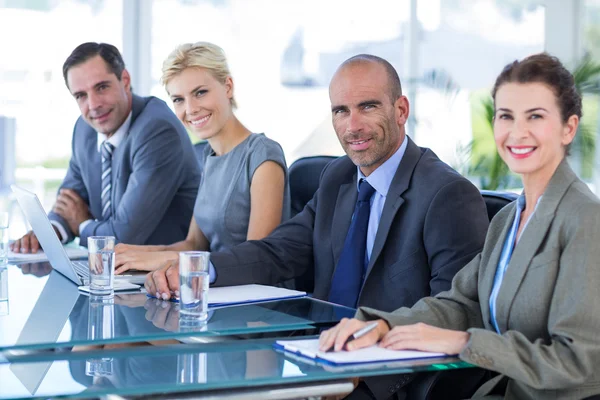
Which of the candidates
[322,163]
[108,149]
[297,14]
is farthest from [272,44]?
[322,163]

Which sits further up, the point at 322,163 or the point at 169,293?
the point at 322,163

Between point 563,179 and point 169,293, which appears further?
point 169,293

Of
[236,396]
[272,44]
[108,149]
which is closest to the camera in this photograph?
[236,396]

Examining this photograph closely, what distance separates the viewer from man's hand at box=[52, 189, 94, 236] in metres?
3.62

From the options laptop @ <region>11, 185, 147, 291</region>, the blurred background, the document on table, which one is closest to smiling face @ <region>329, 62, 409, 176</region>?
laptop @ <region>11, 185, 147, 291</region>

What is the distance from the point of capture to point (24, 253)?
3.04 meters

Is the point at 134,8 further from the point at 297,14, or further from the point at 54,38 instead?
the point at 297,14

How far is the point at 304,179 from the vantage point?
3059 mm

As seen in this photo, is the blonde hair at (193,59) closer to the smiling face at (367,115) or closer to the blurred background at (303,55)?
the smiling face at (367,115)

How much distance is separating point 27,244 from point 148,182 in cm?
57

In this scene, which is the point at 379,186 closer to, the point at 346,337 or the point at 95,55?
the point at 346,337

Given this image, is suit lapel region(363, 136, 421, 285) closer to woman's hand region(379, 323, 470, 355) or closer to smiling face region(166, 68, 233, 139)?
woman's hand region(379, 323, 470, 355)

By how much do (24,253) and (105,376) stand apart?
1636 mm

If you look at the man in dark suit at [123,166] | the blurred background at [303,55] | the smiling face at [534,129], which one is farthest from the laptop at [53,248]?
the blurred background at [303,55]
